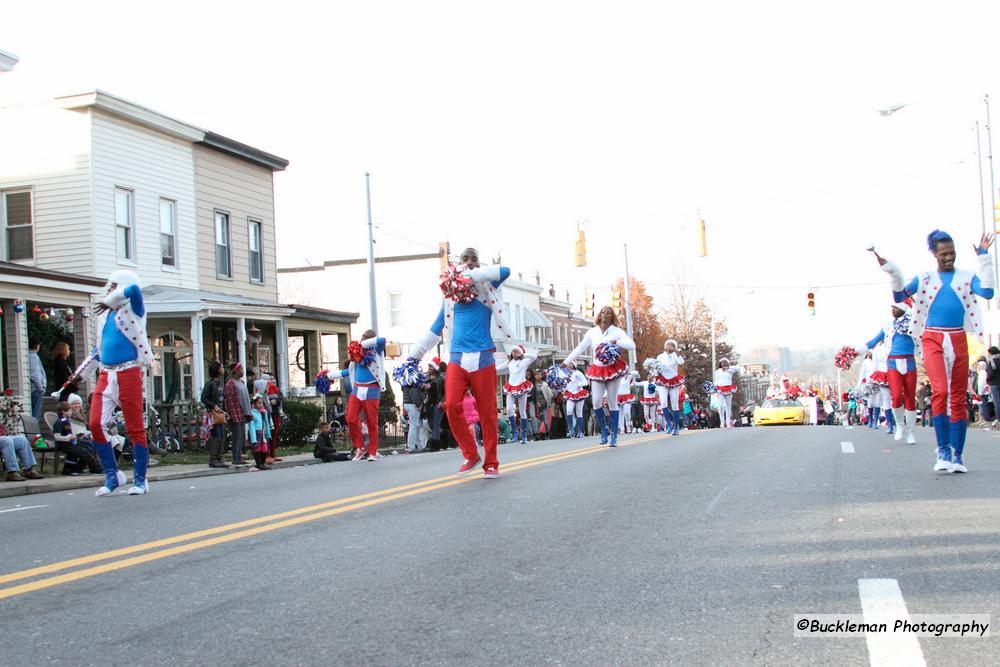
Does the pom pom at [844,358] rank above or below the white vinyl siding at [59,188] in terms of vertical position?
below

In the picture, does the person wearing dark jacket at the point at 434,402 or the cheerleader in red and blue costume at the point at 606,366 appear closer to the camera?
the cheerleader in red and blue costume at the point at 606,366

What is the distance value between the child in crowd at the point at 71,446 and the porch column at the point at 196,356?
29.4 ft

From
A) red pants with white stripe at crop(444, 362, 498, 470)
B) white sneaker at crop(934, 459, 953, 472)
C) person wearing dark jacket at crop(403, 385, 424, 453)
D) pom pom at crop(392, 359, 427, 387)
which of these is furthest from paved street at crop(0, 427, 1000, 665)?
person wearing dark jacket at crop(403, 385, 424, 453)

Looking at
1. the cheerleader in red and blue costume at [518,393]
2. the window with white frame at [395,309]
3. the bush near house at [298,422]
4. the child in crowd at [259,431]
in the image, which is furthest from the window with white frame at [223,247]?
the window with white frame at [395,309]

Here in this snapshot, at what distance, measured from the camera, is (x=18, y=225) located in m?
26.4

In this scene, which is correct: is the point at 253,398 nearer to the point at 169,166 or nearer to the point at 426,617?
the point at 169,166

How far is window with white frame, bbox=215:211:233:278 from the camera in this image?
2991 cm

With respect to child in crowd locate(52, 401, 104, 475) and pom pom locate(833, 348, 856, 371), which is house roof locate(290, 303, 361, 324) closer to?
child in crowd locate(52, 401, 104, 475)

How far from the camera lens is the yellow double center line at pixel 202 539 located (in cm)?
587

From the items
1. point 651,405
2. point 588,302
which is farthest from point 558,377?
point 588,302

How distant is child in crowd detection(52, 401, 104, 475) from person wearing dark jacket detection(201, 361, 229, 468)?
6.13ft

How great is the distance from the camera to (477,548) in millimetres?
6312

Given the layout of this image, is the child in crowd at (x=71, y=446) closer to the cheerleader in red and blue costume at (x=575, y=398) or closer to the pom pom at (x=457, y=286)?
the pom pom at (x=457, y=286)

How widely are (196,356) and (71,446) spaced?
32.7 feet
